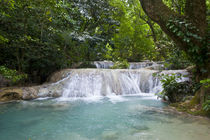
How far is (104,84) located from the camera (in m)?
8.30

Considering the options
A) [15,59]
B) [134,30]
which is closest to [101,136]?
[15,59]

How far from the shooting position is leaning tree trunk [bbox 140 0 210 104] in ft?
12.2

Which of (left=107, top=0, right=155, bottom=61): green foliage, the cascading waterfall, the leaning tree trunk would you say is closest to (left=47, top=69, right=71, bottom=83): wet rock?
the cascading waterfall

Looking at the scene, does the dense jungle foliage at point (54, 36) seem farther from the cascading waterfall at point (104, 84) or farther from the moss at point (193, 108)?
the cascading waterfall at point (104, 84)

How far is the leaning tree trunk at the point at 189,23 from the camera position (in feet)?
12.2

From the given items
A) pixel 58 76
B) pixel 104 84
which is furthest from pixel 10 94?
pixel 104 84

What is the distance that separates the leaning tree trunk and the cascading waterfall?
13.1 ft

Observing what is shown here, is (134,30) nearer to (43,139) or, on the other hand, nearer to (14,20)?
(14,20)

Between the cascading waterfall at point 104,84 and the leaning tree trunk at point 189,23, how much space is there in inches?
157

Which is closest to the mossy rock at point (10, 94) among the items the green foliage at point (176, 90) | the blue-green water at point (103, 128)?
the blue-green water at point (103, 128)

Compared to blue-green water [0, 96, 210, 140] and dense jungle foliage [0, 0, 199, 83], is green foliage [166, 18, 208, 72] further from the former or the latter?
blue-green water [0, 96, 210, 140]

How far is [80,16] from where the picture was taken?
33.2 feet

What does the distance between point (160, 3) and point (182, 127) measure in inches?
117

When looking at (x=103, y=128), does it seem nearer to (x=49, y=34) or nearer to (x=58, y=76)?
(x=49, y=34)
